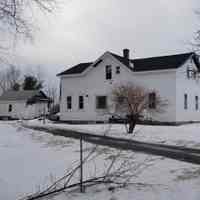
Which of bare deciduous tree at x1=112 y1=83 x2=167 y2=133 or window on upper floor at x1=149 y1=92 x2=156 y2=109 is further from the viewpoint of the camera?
window on upper floor at x1=149 y1=92 x2=156 y2=109

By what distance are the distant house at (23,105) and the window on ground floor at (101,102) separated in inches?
696

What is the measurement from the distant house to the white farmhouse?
1541 cm

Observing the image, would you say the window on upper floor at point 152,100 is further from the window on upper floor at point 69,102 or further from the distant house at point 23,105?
the distant house at point 23,105

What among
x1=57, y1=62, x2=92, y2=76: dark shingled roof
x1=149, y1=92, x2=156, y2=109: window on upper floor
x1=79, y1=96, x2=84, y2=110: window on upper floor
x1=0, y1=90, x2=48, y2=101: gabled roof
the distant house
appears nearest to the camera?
x1=149, y1=92, x2=156, y2=109: window on upper floor

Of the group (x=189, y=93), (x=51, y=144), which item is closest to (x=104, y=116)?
(x=189, y=93)

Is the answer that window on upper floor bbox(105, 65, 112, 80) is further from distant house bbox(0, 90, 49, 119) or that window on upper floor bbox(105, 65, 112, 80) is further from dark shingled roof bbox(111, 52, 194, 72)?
distant house bbox(0, 90, 49, 119)

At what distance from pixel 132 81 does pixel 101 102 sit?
3650 millimetres

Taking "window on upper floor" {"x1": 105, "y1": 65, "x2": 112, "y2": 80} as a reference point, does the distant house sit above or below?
below

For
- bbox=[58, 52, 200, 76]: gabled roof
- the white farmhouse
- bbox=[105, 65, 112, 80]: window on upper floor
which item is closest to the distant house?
the white farmhouse

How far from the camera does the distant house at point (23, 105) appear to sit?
4134 centimetres

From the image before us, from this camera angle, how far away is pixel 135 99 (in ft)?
52.7

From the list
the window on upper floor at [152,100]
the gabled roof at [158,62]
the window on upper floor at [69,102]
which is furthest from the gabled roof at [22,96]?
the window on upper floor at [152,100]

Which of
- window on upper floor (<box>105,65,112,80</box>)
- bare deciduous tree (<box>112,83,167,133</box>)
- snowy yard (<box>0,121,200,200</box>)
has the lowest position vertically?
snowy yard (<box>0,121,200,200</box>)

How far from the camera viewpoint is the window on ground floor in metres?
24.9
